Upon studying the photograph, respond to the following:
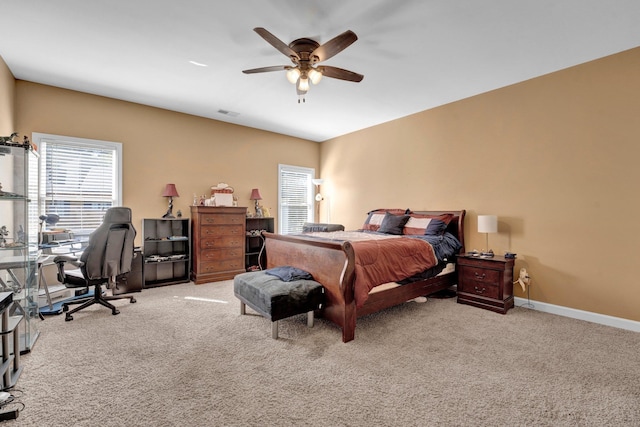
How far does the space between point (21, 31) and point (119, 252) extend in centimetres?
237

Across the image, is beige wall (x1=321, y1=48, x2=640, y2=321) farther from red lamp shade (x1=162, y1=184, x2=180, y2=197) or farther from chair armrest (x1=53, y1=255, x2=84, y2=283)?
chair armrest (x1=53, y1=255, x2=84, y2=283)

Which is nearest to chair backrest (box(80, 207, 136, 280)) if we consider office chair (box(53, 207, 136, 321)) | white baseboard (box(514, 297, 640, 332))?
office chair (box(53, 207, 136, 321))

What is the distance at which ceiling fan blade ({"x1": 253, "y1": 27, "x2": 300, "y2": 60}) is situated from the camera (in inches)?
92.1

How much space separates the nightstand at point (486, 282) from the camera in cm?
344

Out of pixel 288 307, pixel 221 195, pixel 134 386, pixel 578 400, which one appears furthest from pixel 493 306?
pixel 221 195

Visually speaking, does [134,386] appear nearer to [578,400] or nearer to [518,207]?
[578,400]

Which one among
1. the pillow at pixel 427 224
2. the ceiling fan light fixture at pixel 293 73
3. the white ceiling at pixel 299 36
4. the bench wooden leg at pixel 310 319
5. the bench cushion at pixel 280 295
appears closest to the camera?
the white ceiling at pixel 299 36

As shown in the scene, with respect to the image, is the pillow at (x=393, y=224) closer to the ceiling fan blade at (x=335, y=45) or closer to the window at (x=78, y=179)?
the ceiling fan blade at (x=335, y=45)

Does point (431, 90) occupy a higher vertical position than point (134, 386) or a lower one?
higher

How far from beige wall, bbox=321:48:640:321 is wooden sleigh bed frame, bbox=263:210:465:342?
120cm

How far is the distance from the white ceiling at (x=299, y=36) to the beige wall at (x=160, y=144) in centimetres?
30

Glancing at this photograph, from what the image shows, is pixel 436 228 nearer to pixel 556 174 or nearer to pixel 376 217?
pixel 376 217

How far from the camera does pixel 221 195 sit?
5242mm

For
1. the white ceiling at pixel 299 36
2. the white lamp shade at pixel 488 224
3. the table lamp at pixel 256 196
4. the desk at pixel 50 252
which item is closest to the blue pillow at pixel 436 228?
the white lamp shade at pixel 488 224
